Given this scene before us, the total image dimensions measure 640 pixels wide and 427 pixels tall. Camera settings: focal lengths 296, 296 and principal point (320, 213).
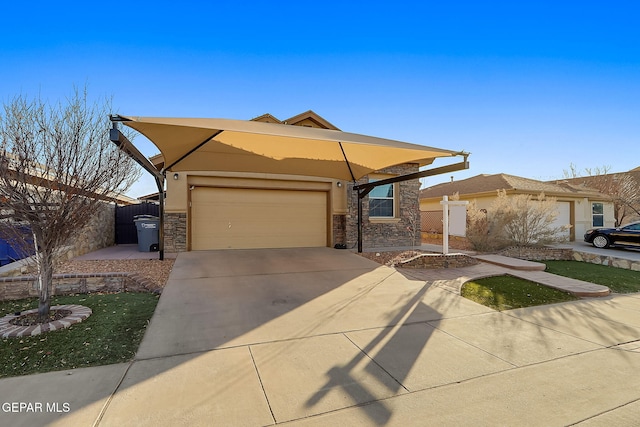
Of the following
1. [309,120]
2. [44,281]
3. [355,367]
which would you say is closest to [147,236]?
[44,281]

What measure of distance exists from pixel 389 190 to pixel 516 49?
20.5ft

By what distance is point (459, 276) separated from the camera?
7371 mm

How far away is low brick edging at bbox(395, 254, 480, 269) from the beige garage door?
14.0 ft

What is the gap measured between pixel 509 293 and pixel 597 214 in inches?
697

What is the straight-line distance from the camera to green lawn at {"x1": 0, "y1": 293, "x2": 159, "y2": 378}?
305 centimetres

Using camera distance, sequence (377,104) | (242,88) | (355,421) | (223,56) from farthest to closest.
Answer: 1. (377,104)
2. (242,88)
3. (223,56)
4. (355,421)

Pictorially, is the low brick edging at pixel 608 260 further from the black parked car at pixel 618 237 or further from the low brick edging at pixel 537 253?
the black parked car at pixel 618 237

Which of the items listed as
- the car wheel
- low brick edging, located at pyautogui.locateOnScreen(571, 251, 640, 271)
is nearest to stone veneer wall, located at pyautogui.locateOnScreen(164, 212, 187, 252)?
low brick edging, located at pyautogui.locateOnScreen(571, 251, 640, 271)

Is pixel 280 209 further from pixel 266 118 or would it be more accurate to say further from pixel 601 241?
pixel 601 241

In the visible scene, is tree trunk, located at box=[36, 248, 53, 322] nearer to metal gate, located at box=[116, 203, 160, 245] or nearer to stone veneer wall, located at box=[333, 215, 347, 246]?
metal gate, located at box=[116, 203, 160, 245]

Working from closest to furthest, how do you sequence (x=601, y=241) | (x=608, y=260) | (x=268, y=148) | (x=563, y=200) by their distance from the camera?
(x=268, y=148), (x=608, y=260), (x=601, y=241), (x=563, y=200)

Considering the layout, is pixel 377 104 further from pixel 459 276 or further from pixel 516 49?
pixel 459 276

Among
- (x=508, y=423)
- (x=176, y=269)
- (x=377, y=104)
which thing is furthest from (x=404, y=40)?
(x=508, y=423)

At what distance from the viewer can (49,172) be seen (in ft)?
12.9
